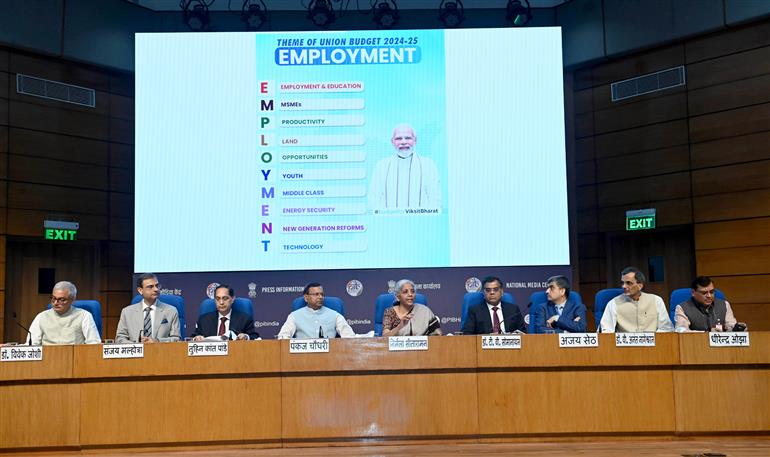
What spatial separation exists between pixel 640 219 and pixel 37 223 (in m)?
6.48

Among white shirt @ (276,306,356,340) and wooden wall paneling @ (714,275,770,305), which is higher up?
wooden wall paneling @ (714,275,770,305)

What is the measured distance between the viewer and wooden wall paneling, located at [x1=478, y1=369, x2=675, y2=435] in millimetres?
4934

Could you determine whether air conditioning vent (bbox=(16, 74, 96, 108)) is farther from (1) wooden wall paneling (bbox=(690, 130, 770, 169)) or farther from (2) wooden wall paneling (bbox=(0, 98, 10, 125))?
(1) wooden wall paneling (bbox=(690, 130, 770, 169))

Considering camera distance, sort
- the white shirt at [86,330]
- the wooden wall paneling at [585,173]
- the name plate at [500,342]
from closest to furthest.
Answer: the name plate at [500,342]
the white shirt at [86,330]
the wooden wall paneling at [585,173]

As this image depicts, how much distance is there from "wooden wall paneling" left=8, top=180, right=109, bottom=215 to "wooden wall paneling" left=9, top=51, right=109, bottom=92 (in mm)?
1148

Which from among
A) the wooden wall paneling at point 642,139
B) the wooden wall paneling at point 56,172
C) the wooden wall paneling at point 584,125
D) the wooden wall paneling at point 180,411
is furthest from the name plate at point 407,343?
the wooden wall paneling at point 56,172

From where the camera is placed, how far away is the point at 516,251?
7.79 meters

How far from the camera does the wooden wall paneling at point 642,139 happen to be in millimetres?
8539

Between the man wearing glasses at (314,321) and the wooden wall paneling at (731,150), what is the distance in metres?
4.57

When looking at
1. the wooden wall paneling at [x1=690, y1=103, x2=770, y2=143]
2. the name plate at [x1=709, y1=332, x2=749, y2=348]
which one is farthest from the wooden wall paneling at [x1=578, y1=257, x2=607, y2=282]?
the name plate at [x1=709, y1=332, x2=749, y2=348]

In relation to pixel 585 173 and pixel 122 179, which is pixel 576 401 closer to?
pixel 585 173

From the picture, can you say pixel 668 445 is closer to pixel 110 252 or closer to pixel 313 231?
pixel 313 231

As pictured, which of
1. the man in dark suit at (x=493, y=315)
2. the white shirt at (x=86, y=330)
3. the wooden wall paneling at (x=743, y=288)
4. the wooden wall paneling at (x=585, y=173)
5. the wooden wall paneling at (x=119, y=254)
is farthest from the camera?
the wooden wall paneling at (x=585, y=173)

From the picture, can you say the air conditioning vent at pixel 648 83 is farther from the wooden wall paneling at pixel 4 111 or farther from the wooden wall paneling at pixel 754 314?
the wooden wall paneling at pixel 4 111
